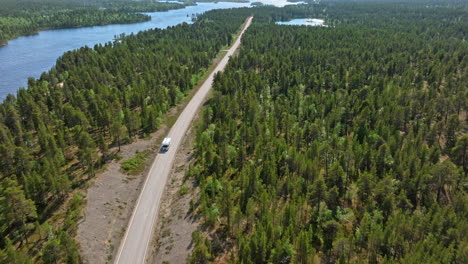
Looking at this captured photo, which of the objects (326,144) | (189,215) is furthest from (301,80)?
(189,215)

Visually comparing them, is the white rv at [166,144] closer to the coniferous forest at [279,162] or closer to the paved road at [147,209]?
the paved road at [147,209]

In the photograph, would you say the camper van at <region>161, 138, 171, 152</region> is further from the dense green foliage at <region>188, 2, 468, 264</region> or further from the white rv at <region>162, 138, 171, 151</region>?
the dense green foliage at <region>188, 2, 468, 264</region>

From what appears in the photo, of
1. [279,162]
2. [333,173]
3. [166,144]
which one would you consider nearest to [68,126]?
[166,144]

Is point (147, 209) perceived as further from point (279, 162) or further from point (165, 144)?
point (279, 162)

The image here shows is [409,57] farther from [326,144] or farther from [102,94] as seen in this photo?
[102,94]

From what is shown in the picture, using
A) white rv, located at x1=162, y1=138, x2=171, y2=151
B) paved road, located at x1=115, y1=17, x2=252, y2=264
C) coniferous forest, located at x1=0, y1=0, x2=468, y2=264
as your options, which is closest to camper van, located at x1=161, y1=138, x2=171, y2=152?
white rv, located at x1=162, y1=138, x2=171, y2=151

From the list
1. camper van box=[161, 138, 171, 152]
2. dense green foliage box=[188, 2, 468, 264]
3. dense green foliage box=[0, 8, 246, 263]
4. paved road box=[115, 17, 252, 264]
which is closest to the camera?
dense green foliage box=[188, 2, 468, 264]

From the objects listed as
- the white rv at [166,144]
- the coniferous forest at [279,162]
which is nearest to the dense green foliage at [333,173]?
the coniferous forest at [279,162]
